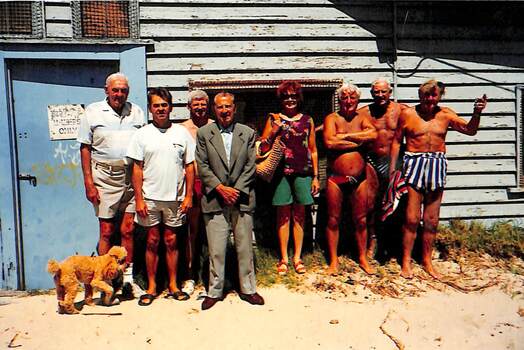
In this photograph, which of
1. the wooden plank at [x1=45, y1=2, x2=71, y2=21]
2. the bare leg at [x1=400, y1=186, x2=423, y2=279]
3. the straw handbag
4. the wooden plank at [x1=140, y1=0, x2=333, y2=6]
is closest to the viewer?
the straw handbag

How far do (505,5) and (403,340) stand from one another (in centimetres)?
438

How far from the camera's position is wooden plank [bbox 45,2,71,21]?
4.85 m

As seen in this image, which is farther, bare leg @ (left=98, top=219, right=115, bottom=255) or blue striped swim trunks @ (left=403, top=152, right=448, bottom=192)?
blue striped swim trunks @ (left=403, top=152, right=448, bottom=192)

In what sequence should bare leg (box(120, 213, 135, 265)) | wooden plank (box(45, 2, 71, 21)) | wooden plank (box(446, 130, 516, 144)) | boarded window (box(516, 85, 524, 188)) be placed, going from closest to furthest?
bare leg (box(120, 213, 135, 265)), wooden plank (box(45, 2, 71, 21)), wooden plank (box(446, 130, 516, 144)), boarded window (box(516, 85, 524, 188))

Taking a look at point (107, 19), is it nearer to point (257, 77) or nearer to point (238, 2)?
point (238, 2)

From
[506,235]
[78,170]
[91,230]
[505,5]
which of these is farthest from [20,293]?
[505,5]

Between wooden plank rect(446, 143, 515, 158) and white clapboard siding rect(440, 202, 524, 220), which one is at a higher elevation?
wooden plank rect(446, 143, 515, 158)

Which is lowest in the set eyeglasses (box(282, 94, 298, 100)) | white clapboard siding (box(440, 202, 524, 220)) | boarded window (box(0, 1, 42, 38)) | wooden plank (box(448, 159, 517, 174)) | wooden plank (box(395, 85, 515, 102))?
white clapboard siding (box(440, 202, 524, 220))

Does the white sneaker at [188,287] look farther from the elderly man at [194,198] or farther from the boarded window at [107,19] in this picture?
the boarded window at [107,19]

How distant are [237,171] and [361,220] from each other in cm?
156

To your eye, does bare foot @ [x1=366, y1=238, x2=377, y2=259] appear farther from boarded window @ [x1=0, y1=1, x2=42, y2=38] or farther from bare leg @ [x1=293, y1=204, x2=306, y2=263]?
boarded window @ [x1=0, y1=1, x2=42, y2=38]

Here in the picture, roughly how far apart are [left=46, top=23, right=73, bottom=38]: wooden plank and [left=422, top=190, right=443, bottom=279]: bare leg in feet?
13.7

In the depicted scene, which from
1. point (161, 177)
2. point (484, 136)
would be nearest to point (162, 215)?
point (161, 177)

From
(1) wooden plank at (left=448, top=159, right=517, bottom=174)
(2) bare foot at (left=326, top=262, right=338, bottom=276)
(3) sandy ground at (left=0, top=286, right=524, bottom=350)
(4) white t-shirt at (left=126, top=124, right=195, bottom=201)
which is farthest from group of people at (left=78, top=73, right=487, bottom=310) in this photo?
(1) wooden plank at (left=448, top=159, right=517, bottom=174)
